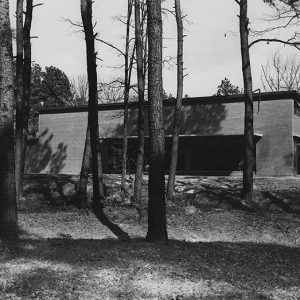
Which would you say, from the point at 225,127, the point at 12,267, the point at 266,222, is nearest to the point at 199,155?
the point at 225,127

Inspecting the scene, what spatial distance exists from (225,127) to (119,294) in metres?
24.9

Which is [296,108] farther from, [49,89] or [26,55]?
[49,89]

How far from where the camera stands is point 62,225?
14.0 metres

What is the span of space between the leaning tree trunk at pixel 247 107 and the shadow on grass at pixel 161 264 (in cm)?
721

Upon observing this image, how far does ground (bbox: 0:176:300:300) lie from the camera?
6.18 meters

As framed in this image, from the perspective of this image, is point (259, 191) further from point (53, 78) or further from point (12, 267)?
point (53, 78)

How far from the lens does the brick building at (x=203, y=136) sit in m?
28.7

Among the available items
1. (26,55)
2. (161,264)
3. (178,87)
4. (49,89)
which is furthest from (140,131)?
(49,89)

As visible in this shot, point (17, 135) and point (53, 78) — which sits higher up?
point (53, 78)

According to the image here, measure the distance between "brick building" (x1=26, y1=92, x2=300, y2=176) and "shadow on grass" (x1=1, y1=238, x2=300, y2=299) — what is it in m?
20.0

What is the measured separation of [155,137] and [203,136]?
21933 millimetres

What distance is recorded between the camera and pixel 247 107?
16.8 metres

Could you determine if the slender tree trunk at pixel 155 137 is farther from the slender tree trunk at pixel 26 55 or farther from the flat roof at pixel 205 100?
the flat roof at pixel 205 100

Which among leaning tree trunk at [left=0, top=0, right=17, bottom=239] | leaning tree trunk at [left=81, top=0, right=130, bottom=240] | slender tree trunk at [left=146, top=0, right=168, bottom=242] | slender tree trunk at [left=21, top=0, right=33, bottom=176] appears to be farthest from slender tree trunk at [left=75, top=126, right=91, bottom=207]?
slender tree trunk at [left=146, top=0, right=168, bottom=242]
